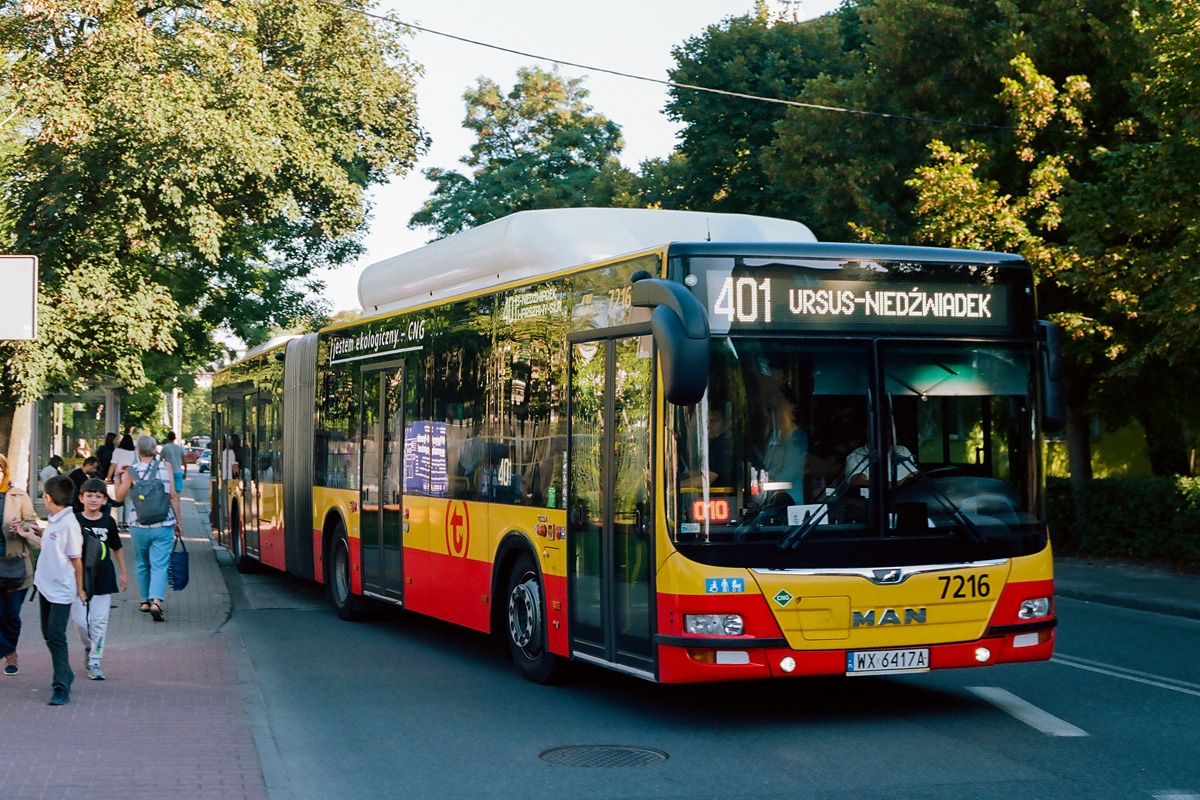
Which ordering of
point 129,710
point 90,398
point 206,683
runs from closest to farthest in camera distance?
point 129,710
point 206,683
point 90,398

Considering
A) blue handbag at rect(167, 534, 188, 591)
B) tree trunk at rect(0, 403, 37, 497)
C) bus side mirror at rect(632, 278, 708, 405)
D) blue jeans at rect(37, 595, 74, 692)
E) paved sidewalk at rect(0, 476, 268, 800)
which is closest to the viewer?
paved sidewalk at rect(0, 476, 268, 800)

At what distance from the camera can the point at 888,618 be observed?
8180mm

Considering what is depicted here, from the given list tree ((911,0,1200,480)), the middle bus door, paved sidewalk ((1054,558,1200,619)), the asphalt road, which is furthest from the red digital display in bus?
the middle bus door

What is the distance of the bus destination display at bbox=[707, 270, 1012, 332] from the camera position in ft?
26.8

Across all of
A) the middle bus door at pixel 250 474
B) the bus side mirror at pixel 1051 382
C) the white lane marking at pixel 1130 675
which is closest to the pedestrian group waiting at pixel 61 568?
the bus side mirror at pixel 1051 382

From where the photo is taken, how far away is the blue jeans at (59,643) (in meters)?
8.95

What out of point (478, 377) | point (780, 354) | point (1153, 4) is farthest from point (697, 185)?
point (780, 354)

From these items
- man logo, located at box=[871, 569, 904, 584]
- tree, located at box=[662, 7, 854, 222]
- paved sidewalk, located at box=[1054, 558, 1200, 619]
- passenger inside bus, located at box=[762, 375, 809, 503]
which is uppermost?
tree, located at box=[662, 7, 854, 222]

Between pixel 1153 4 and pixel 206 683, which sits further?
pixel 1153 4

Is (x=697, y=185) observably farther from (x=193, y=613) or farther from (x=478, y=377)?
(x=478, y=377)

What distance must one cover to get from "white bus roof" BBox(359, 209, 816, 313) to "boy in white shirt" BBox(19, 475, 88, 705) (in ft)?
11.5

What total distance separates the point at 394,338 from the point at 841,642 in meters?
6.23

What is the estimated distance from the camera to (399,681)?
34.1ft

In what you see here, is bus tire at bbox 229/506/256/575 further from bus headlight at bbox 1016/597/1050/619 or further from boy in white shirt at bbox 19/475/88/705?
bus headlight at bbox 1016/597/1050/619
